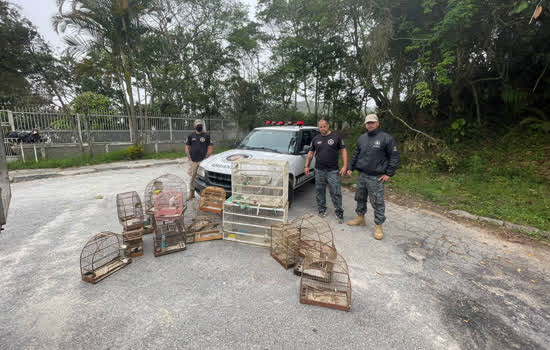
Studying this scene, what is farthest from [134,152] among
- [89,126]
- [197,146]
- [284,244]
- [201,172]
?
[284,244]

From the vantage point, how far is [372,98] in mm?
11594

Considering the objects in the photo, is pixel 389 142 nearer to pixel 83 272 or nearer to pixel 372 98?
pixel 83 272

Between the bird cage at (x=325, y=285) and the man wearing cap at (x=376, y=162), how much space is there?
1.43 metres

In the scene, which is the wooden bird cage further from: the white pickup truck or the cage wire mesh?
the white pickup truck

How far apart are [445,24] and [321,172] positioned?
4573 millimetres

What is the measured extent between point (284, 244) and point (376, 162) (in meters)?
1.99

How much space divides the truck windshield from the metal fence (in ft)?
28.2

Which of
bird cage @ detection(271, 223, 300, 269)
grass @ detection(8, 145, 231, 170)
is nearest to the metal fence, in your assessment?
grass @ detection(8, 145, 231, 170)

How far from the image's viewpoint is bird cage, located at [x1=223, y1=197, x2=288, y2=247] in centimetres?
370

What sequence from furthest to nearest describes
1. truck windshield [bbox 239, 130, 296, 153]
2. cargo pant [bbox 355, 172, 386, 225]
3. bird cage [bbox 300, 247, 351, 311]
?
1. truck windshield [bbox 239, 130, 296, 153]
2. cargo pant [bbox 355, 172, 386, 225]
3. bird cage [bbox 300, 247, 351, 311]

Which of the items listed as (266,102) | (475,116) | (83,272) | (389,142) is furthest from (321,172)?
(266,102)

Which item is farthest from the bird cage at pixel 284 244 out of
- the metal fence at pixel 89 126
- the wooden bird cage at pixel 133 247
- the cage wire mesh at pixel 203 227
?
the metal fence at pixel 89 126

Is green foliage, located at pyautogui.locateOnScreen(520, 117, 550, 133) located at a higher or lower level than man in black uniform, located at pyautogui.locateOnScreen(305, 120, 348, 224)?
higher

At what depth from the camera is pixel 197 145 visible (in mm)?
5578
